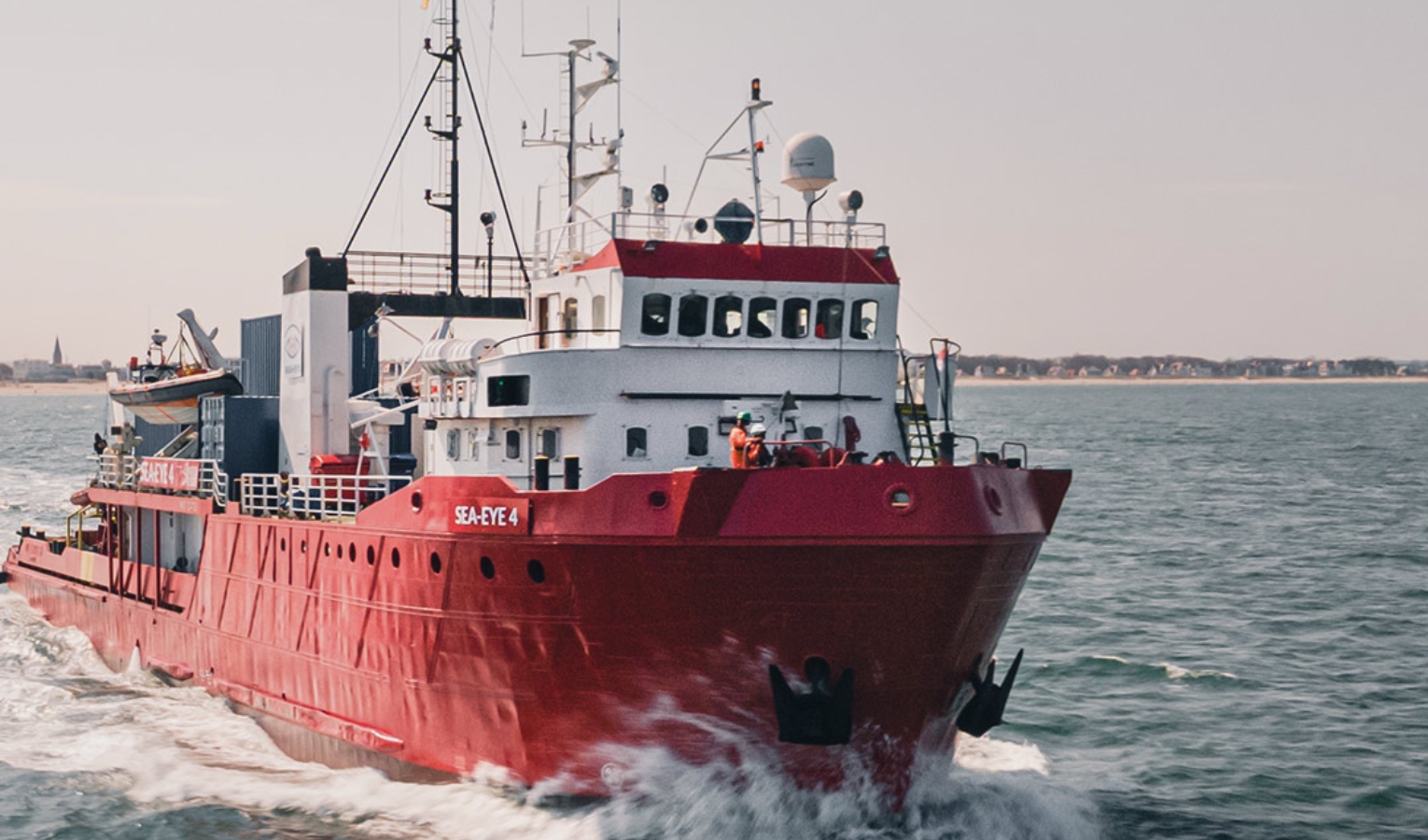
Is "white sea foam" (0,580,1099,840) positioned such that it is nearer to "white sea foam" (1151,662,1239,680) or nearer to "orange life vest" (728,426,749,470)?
"orange life vest" (728,426,749,470)

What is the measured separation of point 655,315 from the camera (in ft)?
68.4

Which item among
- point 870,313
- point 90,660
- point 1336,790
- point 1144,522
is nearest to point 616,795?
point 870,313

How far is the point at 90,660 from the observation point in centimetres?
3294

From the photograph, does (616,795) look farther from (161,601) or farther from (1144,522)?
(1144,522)

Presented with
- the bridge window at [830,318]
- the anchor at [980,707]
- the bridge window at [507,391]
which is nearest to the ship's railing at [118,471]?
the bridge window at [507,391]

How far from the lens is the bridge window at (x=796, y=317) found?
21.3 m

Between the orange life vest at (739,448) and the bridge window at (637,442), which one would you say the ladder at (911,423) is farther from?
the orange life vest at (739,448)

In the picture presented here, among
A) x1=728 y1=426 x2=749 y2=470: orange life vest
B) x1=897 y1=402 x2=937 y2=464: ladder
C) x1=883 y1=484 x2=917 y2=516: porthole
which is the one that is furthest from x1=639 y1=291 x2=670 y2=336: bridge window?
x1=883 y1=484 x2=917 y2=516: porthole

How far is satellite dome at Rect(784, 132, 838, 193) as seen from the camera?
858 inches

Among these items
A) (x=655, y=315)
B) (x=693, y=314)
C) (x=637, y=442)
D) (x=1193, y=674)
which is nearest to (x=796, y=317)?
(x=693, y=314)

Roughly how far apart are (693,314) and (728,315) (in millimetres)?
496

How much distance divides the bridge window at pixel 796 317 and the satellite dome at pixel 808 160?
177 centimetres

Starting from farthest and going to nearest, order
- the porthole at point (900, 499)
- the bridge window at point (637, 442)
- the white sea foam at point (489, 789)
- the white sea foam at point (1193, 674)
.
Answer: the white sea foam at point (1193, 674) < the bridge window at point (637, 442) < the white sea foam at point (489, 789) < the porthole at point (900, 499)

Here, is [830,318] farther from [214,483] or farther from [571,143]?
[214,483]
